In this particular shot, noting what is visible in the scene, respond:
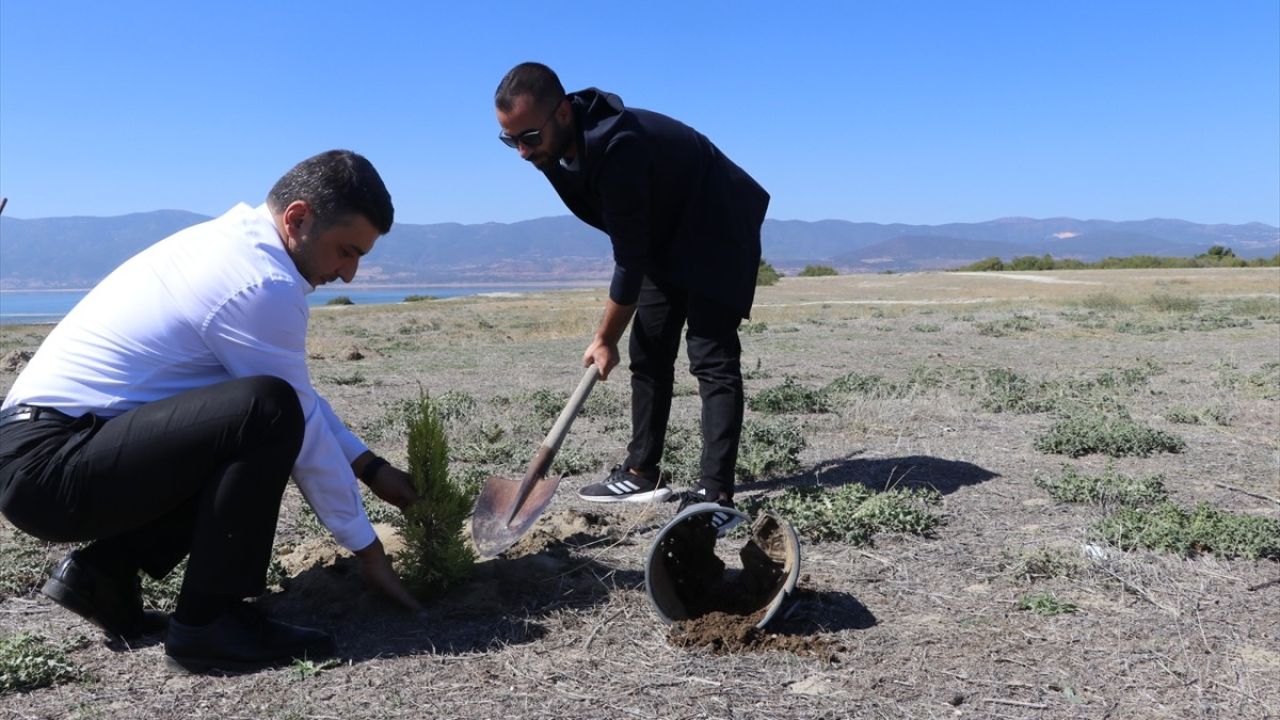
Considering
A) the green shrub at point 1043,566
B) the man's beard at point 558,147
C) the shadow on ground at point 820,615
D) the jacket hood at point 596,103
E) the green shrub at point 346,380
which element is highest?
the jacket hood at point 596,103

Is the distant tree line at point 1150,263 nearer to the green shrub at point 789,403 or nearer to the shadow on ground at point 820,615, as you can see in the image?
the green shrub at point 789,403

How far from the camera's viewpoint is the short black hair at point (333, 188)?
9.85ft

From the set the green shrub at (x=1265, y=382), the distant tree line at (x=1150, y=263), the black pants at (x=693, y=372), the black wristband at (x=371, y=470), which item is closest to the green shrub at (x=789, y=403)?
the black pants at (x=693, y=372)

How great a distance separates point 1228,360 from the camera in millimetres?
11055

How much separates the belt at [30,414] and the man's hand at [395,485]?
102cm

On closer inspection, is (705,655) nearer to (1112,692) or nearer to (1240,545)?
(1112,692)

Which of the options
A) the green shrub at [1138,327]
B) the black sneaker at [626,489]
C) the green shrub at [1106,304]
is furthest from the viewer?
the green shrub at [1106,304]

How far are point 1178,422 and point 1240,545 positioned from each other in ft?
11.3

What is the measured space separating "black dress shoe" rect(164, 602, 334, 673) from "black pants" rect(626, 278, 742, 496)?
1933 mm

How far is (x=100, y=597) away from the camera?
3.24 metres

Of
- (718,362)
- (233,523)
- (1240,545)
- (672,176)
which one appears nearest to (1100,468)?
(1240,545)

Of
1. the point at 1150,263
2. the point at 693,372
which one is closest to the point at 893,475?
the point at 693,372

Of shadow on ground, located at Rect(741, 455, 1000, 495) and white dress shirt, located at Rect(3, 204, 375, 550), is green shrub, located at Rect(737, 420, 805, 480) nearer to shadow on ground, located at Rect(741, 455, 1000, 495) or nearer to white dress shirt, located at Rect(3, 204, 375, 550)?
shadow on ground, located at Rect(741, 455, 1000, 495)

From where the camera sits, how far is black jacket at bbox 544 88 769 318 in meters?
4.23
